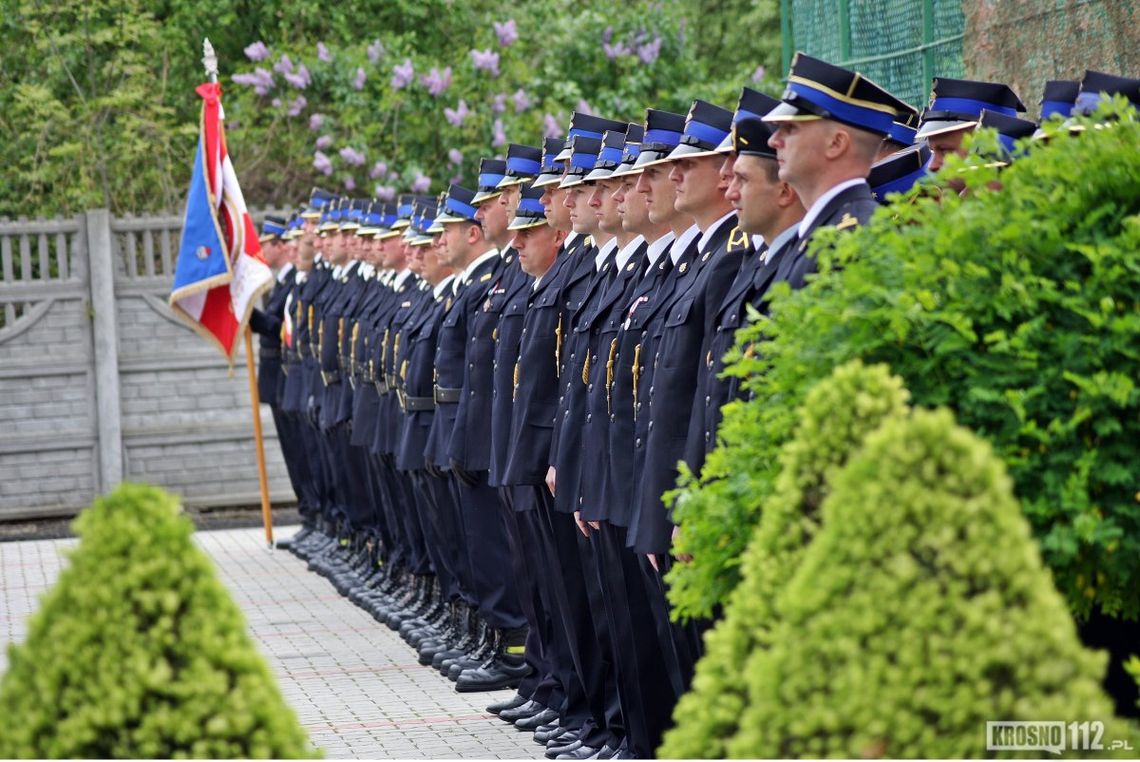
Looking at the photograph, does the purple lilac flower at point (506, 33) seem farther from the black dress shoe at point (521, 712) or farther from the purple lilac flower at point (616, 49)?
the black dress shoe at point (521, 712)

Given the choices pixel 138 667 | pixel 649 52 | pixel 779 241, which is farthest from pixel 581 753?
pixel 649 52

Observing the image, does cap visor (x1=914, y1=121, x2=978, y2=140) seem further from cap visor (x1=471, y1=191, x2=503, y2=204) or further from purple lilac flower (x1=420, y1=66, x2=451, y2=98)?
purple lilac flower (x1=420, y1=66, x2=451, y2=98)

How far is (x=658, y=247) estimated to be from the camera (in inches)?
268

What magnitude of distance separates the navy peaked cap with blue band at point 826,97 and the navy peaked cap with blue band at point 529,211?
313 centimetres

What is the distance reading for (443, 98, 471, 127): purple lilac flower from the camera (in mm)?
19062

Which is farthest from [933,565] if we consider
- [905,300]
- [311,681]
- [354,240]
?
[354,240]

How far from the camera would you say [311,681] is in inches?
375

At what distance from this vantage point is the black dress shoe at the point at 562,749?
741cm

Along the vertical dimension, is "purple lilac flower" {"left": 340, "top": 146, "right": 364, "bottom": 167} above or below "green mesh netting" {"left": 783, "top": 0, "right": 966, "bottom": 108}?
above

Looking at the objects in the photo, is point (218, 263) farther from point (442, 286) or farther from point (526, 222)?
point (526, 222)

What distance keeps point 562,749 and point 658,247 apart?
2.11 meters

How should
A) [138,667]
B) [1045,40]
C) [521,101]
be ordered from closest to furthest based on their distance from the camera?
[138,667] < [1045,40] < [521,101]

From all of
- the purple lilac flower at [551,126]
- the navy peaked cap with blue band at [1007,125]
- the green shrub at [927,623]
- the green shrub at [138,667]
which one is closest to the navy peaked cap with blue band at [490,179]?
the navy peaked cap with blue band at [1007,125]

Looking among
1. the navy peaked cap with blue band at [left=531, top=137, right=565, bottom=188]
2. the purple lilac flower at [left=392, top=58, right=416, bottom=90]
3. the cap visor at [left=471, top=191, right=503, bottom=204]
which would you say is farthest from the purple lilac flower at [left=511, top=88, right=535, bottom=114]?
the navy peaked cap with blue band at [left=531, top=137, right=565, bottom=188]
